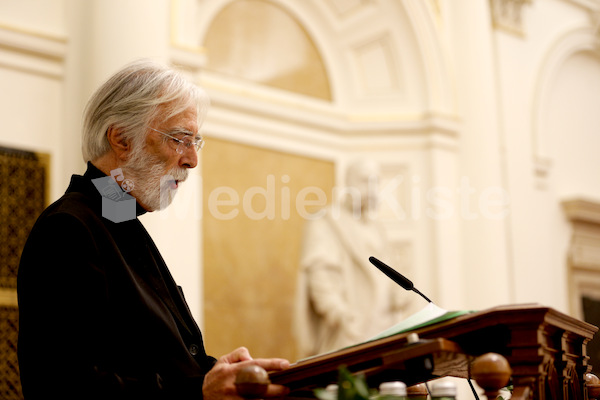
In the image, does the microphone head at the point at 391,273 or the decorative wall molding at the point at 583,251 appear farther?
the decorative wall molding at the point at 583,251

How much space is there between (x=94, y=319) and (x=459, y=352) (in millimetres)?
748

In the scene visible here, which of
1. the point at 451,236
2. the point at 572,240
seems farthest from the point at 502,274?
the point at 572,240

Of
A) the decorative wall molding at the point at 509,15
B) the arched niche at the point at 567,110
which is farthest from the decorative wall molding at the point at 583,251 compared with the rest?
the decorative wall molding at the point at 509,15

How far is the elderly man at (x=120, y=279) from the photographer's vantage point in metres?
1.69

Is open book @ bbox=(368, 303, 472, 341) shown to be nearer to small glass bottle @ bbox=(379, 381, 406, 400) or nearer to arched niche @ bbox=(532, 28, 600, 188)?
small glass bottle @ bbox=(379, 381, 406, 400)

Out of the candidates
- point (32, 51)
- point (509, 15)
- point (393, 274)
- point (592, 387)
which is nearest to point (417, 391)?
point (393, 274)

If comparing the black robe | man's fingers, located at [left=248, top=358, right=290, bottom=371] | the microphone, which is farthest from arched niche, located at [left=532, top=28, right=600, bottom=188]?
man's fingers, located at [left=248, top=358, right=290, bottom=371]

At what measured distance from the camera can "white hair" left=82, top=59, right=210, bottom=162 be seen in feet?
6.84

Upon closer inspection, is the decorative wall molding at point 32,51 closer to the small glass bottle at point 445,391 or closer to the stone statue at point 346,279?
the stone statue at point 346,279

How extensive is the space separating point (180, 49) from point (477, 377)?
16.5 feet

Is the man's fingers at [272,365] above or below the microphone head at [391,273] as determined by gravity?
below

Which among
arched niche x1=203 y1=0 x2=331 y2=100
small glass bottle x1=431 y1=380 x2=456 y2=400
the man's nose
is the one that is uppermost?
arched niche x1=203 y1=0 x2=331 y2=100

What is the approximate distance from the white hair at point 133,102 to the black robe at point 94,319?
18 centimetres

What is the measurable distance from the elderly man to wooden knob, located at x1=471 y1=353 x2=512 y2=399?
0.39m
